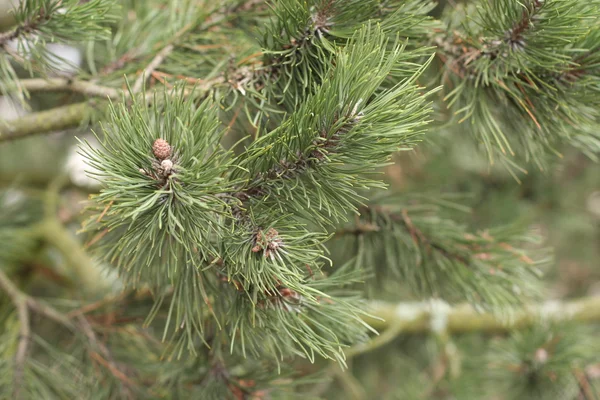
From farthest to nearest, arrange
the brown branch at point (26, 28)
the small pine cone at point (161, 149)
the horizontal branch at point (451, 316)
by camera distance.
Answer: the horizontal branch at point (451, 316) → the brown branch at point (26, 28) → the small pine cone at point (161, 149)

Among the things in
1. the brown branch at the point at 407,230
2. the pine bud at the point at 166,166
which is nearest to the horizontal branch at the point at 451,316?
the brown branch at the point at 407,230

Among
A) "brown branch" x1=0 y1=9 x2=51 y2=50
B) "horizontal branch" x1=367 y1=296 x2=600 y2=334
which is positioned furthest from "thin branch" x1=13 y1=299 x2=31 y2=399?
"horizontal branch" x1=367 y1=296 x2=600 y2=334

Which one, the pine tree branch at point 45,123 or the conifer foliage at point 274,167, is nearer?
the conifer foliage at point 274,167

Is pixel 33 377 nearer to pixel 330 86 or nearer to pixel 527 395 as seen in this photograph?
pixel 330 86

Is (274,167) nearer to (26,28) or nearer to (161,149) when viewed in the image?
(161,149)

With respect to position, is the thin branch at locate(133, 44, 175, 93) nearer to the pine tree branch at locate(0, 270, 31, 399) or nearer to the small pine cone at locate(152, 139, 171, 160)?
the small pine cone at locate(152, 139, 171, 160)

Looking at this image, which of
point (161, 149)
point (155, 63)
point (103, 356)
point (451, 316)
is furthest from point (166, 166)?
point (451, 316)

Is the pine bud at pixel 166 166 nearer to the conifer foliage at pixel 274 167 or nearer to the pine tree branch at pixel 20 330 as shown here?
the conifer foliage at pixel 274 167
